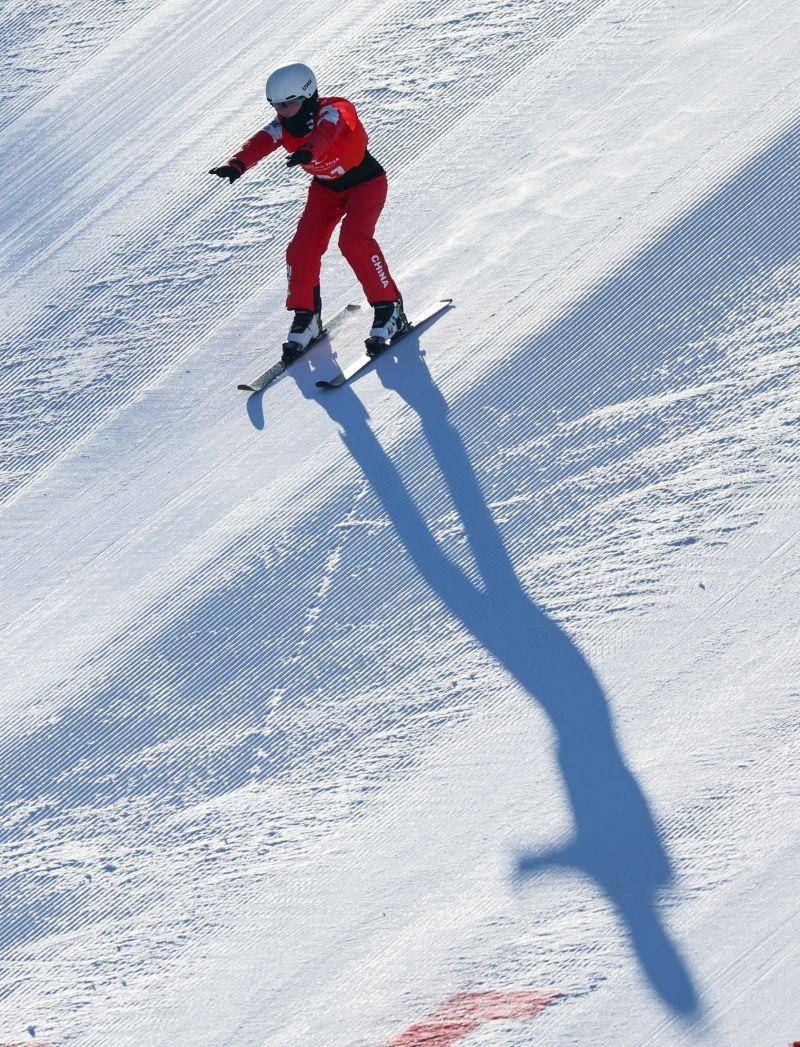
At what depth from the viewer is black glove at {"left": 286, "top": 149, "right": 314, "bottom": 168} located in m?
4.09

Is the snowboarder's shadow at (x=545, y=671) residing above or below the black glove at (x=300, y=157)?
below

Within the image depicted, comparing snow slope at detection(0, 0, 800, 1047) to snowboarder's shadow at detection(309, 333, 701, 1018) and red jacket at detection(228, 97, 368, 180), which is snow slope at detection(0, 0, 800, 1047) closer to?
snowboarder's shadow at detection(309, 333, 701, 1018)

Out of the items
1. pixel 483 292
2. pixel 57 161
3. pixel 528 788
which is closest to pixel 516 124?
pixel 483 292

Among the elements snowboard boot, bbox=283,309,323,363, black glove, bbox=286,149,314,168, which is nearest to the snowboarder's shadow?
snowboard boot, bbox=283,309,323,363

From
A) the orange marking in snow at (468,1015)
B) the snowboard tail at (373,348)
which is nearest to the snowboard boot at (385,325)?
the snowboard tail at (373,348)

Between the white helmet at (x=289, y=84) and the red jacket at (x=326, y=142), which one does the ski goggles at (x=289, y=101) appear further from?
the red jacket at (x=326, y=142)

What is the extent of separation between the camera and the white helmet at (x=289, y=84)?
13.5 ft

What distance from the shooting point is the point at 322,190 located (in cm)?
455

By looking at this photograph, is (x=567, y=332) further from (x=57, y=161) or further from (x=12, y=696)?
(x=57, y=161)

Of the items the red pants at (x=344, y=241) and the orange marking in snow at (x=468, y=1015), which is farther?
the red pants at (x=344, y=241)

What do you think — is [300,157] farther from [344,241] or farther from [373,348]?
[373,348]

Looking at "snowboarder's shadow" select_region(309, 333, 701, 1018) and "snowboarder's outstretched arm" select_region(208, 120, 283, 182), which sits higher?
"snowboarder's outstretched arm" select_region(208, 120, 283, 182)

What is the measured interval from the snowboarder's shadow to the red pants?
0.32 m

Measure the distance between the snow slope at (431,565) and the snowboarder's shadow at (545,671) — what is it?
0.5 inches
